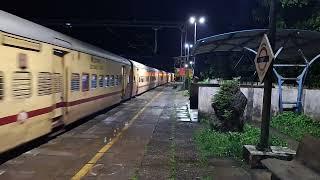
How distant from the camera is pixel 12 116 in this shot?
8.27m

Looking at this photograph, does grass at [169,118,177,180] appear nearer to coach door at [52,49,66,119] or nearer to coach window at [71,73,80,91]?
coach door at [52,49,66,119]

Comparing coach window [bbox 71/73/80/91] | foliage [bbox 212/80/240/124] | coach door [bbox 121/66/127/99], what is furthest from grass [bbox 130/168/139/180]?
coach door [bbox 121/66/127/99]

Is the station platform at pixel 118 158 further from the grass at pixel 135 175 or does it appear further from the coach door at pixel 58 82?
the coach door at pixel 58 82

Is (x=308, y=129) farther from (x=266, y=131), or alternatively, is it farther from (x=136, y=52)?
(x=136, y=52)

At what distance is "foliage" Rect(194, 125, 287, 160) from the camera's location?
9.90 meters

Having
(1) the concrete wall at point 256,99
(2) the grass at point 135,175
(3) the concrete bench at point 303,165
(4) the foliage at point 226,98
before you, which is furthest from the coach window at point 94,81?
(3) the concrete bench at point 303,165

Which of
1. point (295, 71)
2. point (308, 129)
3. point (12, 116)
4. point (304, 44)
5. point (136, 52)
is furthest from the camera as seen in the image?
point (136, 52)

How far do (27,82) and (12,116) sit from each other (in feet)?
3.31

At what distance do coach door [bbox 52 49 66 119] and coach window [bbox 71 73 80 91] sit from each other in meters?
0.92

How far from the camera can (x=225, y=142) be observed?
36.3ft

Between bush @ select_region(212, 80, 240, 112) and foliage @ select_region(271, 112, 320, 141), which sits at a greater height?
bush @ select_region(212, 80, 240, 112)

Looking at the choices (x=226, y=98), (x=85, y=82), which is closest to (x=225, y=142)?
(x=226, y=98)

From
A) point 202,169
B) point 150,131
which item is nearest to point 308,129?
point 150,131

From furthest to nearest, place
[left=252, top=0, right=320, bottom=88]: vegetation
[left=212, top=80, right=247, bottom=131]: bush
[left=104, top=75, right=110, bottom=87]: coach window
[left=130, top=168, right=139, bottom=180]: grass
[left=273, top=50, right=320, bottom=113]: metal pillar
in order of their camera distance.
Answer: [left=104, top=75, right=110, bottom=87]: coach window, [left=252, top=0, right=320, bottom=88]: vegetation, [left=273, top=50, right=320, bottom=113]: metal pillar, [left=212, top=80, right=247, bottom=131]: bush, [left=130, top=168, right=139, bottom=180]: grass
